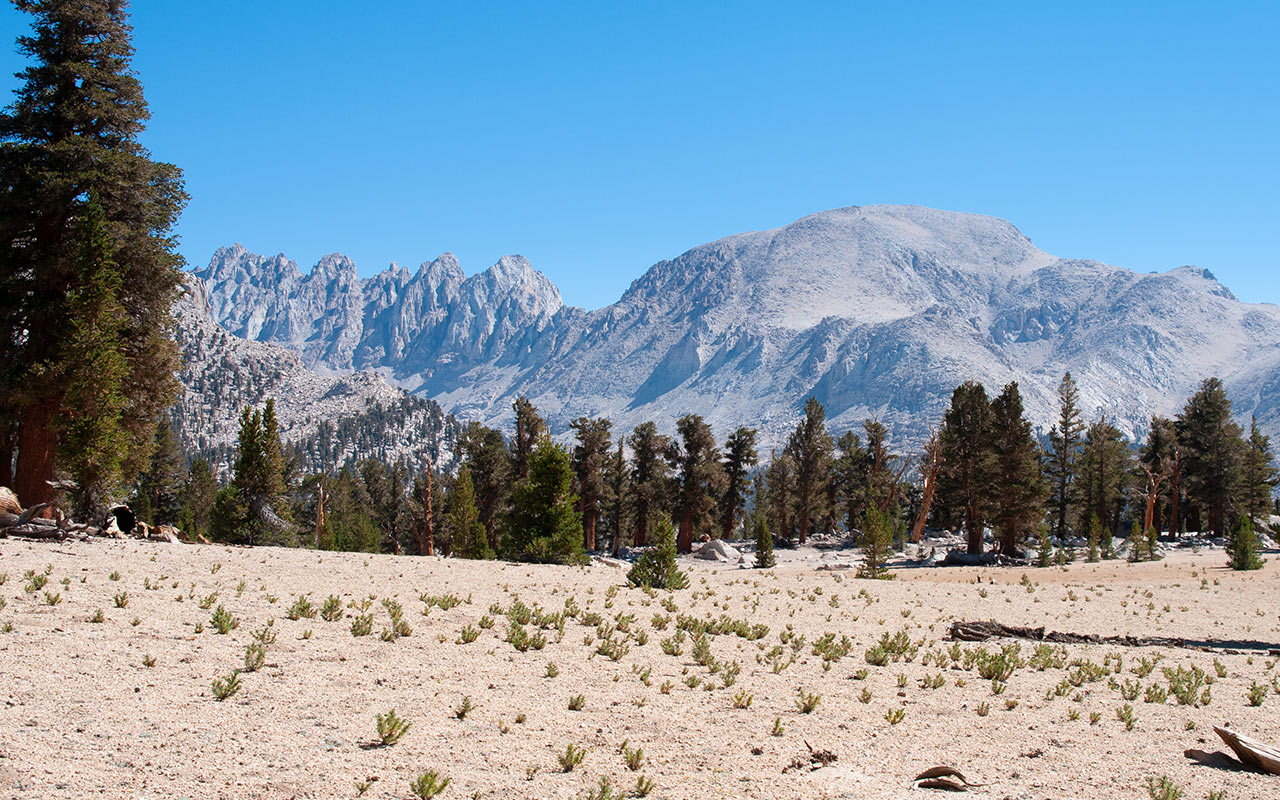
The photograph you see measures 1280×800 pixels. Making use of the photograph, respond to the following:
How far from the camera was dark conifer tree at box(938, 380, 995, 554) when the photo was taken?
1802 inches

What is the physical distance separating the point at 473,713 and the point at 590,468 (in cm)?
5104

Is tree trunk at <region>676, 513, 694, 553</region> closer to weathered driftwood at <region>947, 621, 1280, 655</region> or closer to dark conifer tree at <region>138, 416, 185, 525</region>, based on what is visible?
dark conifer tree at <region>138, 416, 185, 525</region>

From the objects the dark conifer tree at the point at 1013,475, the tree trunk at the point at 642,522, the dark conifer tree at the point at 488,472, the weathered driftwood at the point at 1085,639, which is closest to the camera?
the weathered driftwood at the point at 1085,639

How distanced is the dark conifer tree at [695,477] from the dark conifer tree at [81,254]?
4388 centimetres

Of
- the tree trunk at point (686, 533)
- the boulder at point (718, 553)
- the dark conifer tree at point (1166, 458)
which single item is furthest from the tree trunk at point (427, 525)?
the dark conifer tree at point (1166, 458)

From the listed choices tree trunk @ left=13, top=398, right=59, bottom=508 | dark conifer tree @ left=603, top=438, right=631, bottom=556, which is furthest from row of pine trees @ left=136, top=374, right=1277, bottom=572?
tree trunk @ left=13, top=398, right=59, bottom=508

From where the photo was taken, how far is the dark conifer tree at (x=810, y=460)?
66000mm

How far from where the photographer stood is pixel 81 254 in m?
20.8

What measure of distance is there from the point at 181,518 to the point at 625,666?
54.3m

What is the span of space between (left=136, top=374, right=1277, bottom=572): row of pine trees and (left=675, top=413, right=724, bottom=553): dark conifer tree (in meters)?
0.15

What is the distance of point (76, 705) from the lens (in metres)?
7.14

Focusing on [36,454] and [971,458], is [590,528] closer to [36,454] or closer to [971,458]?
[971,458]

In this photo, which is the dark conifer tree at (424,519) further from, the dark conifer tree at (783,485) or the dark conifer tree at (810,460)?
the dark conifer tree at (810,460)

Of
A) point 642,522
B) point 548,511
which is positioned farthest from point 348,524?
point 548,511
